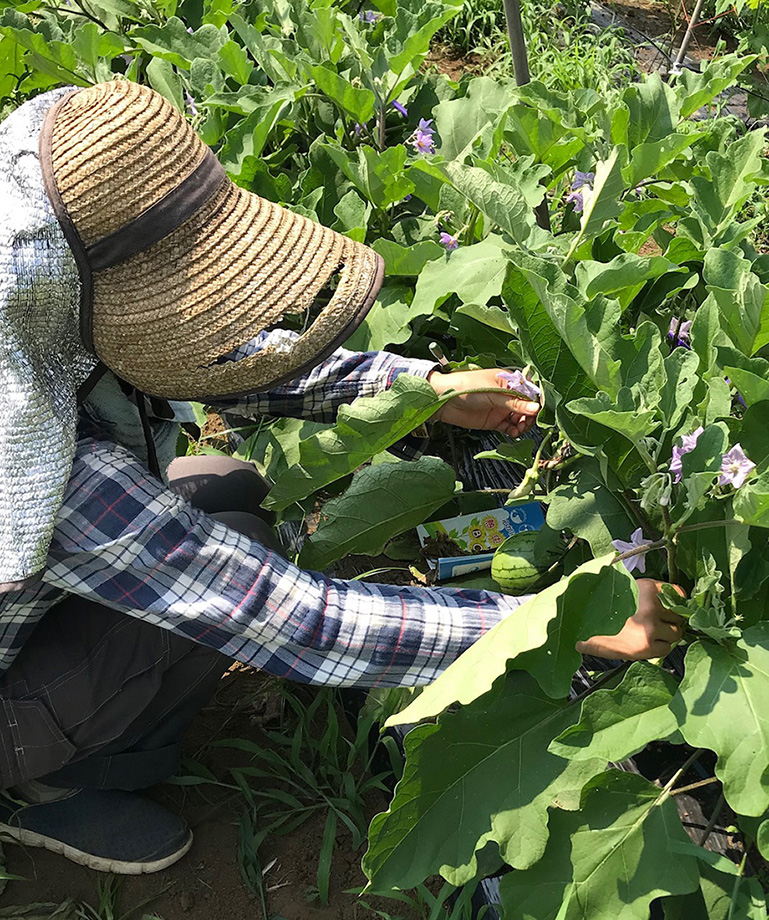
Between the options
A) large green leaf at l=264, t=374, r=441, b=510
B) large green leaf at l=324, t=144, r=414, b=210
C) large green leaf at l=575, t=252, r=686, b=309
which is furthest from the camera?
large green leaf at l=324, t=144, r=414, b=210

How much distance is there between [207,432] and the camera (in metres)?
2.78

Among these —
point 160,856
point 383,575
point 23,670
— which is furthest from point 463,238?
point 160,856

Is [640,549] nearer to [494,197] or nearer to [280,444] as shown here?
[494,197]

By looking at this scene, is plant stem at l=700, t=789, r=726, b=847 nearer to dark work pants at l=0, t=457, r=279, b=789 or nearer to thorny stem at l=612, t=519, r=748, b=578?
thorny stem at l=612, t=519, r=748, b=578

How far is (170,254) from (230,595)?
18.2 inches

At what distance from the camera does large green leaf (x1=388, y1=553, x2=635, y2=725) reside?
124 cm

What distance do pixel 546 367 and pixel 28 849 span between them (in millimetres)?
1332

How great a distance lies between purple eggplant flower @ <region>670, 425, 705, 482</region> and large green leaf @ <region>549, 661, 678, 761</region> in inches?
10.0

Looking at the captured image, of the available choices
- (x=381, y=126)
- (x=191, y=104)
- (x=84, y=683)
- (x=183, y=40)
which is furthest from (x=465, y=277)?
(x=183, y=40)

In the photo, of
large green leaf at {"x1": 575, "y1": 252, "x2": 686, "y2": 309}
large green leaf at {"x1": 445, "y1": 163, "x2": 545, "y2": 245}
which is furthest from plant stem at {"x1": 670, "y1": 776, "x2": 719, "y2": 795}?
large green leaf at {"x1": 445, "y1": 163, "x2": 545, "y2": 245}

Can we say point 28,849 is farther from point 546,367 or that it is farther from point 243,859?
point 546,367

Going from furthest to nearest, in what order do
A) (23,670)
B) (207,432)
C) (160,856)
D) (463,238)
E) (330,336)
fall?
(207,432)
(463,238)
(160,856)
(23,670)
(330,336)

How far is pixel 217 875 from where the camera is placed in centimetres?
189

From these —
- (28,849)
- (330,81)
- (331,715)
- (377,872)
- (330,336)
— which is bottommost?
(28,849)
